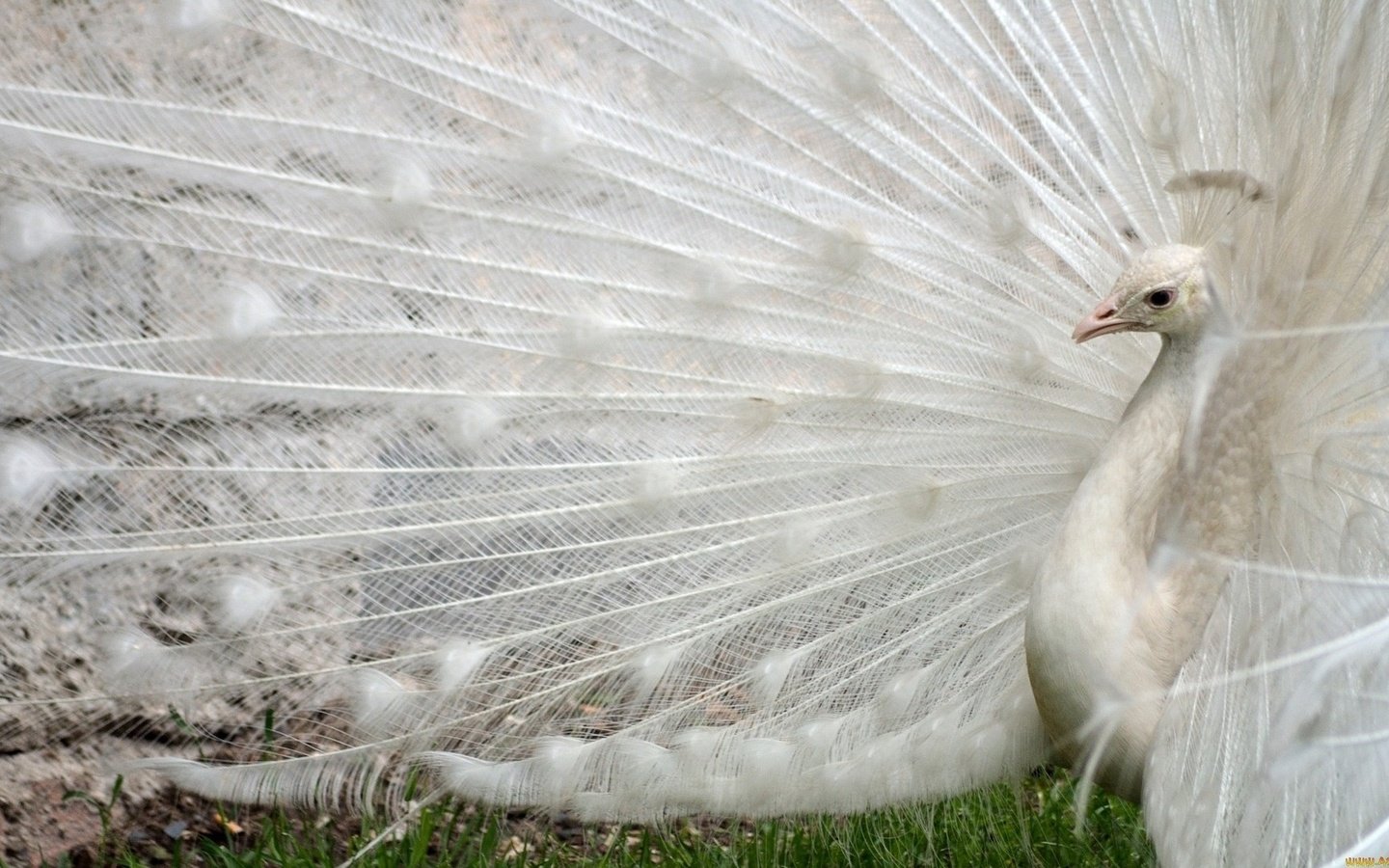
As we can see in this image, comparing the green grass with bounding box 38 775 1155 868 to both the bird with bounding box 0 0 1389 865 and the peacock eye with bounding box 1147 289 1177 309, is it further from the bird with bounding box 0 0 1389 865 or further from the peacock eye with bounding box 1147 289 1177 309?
the peacock eye with bounding box 1147 289 1177 309

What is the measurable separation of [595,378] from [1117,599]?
82cm

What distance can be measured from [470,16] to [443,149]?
20 centimetres

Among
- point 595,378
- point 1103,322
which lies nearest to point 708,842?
point 595,378

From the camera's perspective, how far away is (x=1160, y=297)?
76.8 inches

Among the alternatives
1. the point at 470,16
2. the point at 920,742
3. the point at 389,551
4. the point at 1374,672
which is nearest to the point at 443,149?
the point at 470,16

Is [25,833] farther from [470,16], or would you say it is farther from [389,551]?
[470,16]

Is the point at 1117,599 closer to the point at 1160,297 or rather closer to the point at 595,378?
the point at 1160,297

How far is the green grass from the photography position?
8.77ft

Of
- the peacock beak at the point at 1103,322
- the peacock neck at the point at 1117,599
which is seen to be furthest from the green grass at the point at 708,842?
the peacock beak at the point at 1103,322

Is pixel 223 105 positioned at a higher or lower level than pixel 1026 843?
higher

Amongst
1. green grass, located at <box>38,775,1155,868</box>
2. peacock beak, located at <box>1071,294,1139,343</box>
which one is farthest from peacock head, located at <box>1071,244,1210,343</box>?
green grass, located at <box>38,775,1155,868</box>

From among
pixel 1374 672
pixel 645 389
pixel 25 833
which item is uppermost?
pixel 645 389

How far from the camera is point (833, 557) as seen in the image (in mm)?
2357

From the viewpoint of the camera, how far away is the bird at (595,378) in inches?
84.0
